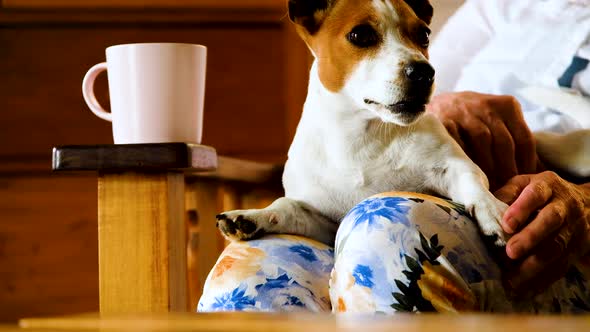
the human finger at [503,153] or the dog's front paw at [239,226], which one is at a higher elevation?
the human finger at [503,153]

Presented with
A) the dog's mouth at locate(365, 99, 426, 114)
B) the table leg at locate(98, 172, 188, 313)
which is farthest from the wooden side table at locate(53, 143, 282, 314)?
the dog's mouth at locate(365, 99, 426, 114)

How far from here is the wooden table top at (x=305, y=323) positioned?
0.44 metres

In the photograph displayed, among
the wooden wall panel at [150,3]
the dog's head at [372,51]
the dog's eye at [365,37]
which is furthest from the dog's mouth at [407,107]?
the wooden wall panel at [150,3]

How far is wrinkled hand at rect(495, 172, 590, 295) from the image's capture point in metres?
0.91

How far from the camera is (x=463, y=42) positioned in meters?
1.56

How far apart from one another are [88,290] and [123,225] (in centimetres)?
136

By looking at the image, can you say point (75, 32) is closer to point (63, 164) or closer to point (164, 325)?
point (63, 164)

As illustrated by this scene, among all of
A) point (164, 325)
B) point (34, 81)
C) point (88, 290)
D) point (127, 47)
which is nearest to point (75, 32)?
point (34, 81)

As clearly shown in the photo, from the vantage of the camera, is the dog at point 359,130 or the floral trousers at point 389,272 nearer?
the floral trousers at point 389,272

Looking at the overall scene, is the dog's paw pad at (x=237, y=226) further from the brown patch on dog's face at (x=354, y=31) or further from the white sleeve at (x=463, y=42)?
the white sleeve at (x=463, y=42)

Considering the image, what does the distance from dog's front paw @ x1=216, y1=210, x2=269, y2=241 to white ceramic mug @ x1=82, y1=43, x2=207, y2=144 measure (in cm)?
11

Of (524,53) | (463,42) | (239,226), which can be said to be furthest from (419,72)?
(463,42)

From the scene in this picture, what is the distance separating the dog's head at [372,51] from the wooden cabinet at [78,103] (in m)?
1.04

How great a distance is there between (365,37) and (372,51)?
0.02m
